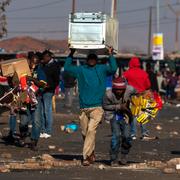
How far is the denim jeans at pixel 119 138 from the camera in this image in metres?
13.4

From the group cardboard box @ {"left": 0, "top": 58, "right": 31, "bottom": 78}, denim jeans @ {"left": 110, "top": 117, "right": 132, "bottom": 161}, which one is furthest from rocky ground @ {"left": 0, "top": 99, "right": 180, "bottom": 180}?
cardboard box @ {"left": 0, "top": 58, "right": 31, "bottom": 78}

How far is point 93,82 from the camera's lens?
13523 millimetres

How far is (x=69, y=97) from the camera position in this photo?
33094 mm

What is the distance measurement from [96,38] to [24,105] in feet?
9.70

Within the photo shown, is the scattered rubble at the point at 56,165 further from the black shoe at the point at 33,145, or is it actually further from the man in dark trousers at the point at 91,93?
the black shoe at the point at 33,145

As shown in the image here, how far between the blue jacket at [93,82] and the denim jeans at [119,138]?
453 mm

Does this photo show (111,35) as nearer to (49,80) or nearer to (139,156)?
(139,156)

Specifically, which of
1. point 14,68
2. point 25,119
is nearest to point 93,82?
point 14,68

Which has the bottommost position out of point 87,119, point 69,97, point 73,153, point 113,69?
point 69,97

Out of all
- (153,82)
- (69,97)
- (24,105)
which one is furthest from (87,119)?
(69,97)

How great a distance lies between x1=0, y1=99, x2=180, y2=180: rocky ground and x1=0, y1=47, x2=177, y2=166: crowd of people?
333mm

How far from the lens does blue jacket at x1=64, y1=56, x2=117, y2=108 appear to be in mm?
13500

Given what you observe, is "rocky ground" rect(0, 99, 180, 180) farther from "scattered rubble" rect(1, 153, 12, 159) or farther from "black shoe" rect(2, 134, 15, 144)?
"black shoe" rect(2, 134, 15, 144)

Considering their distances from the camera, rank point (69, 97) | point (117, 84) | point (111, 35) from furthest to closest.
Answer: point (69, 97) → point (111, 35) → point (117, 84)
